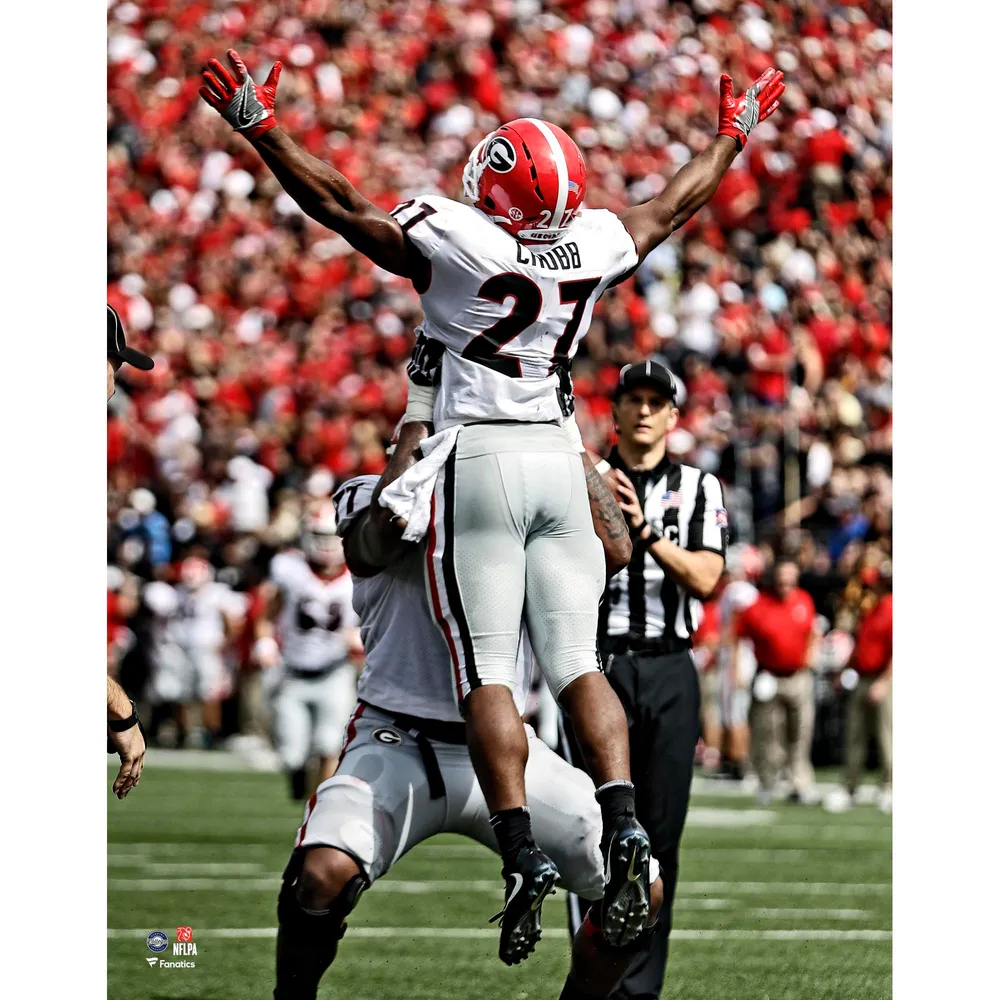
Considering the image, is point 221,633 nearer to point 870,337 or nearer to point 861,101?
point 870,337

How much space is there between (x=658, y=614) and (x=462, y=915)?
1691 millimetres

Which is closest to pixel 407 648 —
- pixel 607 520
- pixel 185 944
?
pixel 607 520

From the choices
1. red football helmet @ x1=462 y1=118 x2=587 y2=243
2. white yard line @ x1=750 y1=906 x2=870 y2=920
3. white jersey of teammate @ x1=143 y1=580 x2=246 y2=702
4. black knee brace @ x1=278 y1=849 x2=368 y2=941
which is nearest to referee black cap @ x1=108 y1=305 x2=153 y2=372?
red football helmet @ x1=462 y1=118 x2=587 y2=243

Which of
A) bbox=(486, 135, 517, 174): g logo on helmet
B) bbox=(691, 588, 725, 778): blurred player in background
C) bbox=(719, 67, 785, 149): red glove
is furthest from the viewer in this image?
bbox=(691, 588, 725, 778): blurred player in background

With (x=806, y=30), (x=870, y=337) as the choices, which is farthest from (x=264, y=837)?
(x=870, y=337)

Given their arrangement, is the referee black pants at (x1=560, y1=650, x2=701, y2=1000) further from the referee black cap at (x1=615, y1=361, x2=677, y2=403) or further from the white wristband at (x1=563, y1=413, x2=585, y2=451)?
the white wristband at (x1=563, y1=413, x2=585, y2=451)

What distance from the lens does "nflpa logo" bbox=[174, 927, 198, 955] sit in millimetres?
4438

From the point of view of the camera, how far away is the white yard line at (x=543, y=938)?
15.7ft

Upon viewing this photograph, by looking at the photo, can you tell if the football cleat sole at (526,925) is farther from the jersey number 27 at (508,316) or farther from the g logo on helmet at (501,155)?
the g logo on helmet at (501,155)

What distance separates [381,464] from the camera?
9.76 meters

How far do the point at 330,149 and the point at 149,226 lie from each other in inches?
44.1

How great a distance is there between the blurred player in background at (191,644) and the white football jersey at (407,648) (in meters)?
6.78

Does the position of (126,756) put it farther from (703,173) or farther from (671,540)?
(703,173)

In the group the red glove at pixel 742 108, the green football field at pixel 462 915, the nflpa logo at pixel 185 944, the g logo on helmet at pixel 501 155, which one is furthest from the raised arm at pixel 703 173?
the nflpa logo at pixel 185 944
